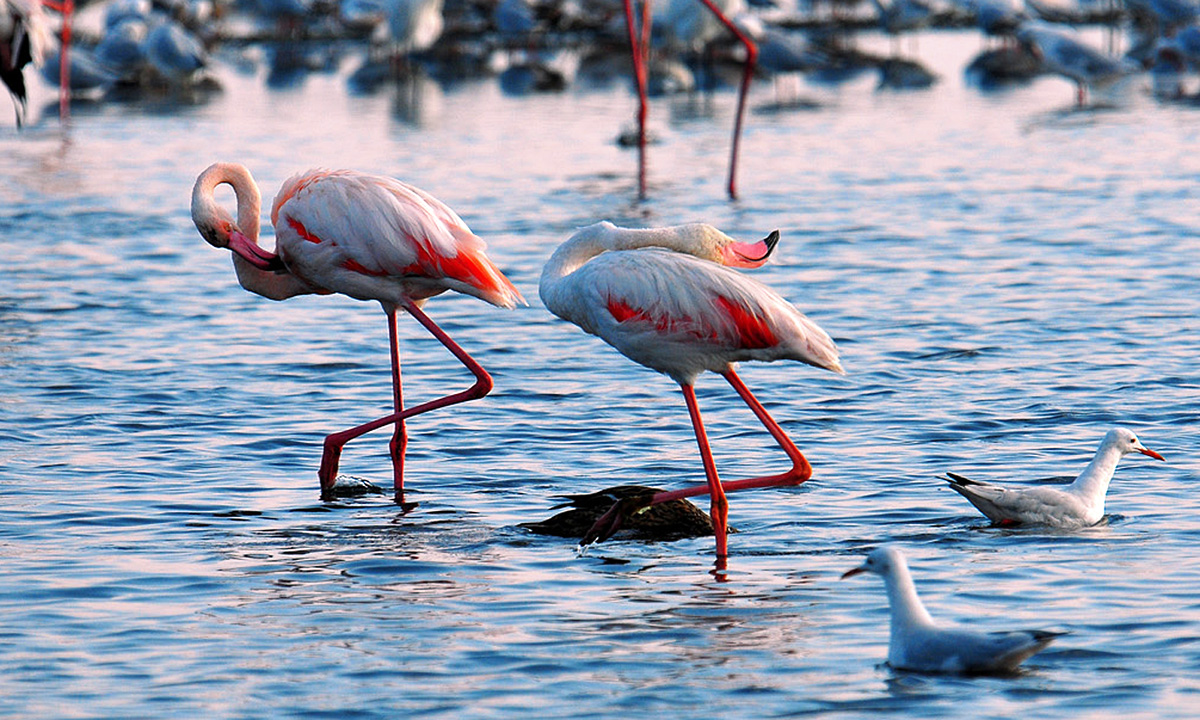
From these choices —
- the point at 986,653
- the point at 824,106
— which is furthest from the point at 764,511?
the point at 824,106

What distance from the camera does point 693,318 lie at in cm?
644

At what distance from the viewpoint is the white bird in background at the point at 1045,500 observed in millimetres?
6484

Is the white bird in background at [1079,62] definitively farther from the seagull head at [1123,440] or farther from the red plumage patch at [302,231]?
the red plumage patch at [302,231]

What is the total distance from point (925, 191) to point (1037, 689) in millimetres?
11646

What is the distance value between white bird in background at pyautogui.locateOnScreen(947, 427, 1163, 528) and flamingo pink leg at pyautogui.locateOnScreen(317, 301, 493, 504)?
2.06 m

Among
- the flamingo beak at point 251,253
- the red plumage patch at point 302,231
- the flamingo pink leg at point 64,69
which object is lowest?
the flamingo pink leg at point 64,69

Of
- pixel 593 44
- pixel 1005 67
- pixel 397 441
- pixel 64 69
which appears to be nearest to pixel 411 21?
pixel 64 69

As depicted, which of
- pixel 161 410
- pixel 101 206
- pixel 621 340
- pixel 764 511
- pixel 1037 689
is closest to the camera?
pixel 1037 689

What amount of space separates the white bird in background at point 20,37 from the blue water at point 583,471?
5.27 ft

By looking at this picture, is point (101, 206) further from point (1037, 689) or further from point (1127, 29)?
point (1127, 29)

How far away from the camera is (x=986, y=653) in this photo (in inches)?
199

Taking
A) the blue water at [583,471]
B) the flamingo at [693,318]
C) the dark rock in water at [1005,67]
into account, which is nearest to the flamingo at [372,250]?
the blue water at [583,471]

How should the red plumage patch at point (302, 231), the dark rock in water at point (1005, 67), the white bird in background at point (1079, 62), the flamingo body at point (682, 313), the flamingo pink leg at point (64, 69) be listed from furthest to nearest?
the dark rock in water at point (1005, 67) → the flamingo pink leg at point (64, 69) → the white bird in background at point (1079, 62) → the red plumage patch at point (302, 231) → the flamingo body at point (682, 313)

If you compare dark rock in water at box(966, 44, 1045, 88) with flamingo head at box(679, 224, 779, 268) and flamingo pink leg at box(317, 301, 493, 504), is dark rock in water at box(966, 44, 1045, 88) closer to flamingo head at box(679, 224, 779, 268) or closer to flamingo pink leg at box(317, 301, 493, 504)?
flamingo pink leg at box(317, 301, 493, 504)
